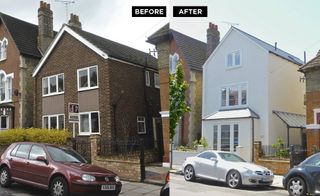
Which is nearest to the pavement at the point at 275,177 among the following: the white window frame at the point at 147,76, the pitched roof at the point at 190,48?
the pitched roof at the point at 190,48

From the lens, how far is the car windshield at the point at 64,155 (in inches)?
141

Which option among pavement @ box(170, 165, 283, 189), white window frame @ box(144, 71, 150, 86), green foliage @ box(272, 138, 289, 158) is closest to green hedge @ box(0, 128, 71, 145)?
white window frame @ box(144, 71, 150, 86)

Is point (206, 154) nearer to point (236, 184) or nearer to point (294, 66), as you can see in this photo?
point (236, 184)

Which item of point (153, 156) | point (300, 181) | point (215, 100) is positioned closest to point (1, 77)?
point (153, 156)

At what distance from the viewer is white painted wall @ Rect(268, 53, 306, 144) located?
144cm

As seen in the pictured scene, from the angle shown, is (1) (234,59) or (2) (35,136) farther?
(2) (35,136)

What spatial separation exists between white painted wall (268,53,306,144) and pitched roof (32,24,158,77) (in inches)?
34.2

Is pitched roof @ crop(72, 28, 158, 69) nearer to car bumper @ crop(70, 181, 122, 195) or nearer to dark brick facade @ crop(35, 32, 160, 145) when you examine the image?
dark brick facade @ crop(35, 32, 160, 145)

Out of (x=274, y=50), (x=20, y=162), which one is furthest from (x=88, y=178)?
(x=274, y=50)

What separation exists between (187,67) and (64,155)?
2.52 meters

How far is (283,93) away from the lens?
4.89 feet

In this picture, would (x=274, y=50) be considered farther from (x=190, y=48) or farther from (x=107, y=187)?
(x=107, y=187)

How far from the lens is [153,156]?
2.41 metres

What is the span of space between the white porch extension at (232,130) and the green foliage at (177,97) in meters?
0.10
